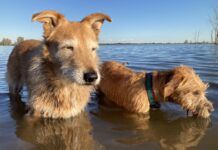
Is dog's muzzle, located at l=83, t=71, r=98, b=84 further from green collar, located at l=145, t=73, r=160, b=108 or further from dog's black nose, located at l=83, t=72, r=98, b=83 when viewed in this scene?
green collar, located at l=145, t=73, r=160, b=108

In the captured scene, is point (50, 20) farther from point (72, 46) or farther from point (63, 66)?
point (63, 66)

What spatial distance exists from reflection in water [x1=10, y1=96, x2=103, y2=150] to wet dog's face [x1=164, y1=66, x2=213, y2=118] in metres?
1.96

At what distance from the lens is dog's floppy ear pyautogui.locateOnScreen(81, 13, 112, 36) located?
5.88m

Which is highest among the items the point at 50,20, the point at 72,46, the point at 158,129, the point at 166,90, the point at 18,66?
the point at 50,20

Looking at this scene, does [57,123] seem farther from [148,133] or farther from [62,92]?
[148,133]

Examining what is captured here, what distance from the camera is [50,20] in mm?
5469

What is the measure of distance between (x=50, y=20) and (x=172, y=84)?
287 cm

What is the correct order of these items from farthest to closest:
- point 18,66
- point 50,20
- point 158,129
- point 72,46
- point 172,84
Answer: point 18,66
point 172,84
point 50,20
point 158,129
point 72,46

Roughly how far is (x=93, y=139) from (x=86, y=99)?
151 centimetres

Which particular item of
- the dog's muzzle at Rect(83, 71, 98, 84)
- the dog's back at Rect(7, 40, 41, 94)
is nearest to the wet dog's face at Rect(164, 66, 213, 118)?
the dog's muzzle at Rect(83, 71, 98, 84)

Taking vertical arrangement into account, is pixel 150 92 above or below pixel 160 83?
below

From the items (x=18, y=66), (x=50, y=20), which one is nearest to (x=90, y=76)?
(x=50, y=20)

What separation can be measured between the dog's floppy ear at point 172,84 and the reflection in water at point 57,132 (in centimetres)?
180

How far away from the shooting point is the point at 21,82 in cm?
746
